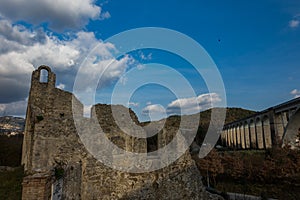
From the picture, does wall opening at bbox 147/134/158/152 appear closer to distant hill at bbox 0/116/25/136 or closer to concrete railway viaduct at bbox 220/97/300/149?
concrete railway viaduct at bbox 220/97/300/149

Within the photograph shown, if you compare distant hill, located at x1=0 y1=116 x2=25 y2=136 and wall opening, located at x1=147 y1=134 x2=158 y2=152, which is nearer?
wall opening, located at x1=147 y1=134 x2=158 y2=152

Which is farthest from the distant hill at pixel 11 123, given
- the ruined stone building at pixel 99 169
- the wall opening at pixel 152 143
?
the wall opening at pixel 152 143

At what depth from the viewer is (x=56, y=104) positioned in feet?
61.2

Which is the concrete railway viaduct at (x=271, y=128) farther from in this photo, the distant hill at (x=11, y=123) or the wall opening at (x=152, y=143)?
the distant hill at (x=11, y=123)

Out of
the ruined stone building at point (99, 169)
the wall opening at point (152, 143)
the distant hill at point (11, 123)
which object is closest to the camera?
the ruined stone building at point (99, 169)

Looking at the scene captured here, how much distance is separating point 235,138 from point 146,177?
62374mm

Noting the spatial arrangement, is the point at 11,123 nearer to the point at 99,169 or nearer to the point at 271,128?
the point at 99,169

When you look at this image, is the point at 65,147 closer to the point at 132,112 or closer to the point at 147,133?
the point at 147,133

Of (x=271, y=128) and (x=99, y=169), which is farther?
(x=271, y=128)

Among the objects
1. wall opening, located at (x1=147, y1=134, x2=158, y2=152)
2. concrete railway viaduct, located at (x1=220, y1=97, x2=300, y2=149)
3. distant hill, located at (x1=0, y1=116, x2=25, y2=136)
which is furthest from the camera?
distant hill, located at (x1=0, y1=116, x2=25, y2=136)

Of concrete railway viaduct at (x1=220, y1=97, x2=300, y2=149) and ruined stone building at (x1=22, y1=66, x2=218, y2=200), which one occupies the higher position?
concrete railway viaduct at (x1=220, y1=97, x2=300, y2=149)

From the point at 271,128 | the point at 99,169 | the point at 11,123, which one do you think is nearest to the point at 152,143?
the point at 99,169

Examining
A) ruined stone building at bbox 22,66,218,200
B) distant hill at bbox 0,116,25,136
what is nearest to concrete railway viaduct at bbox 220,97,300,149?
ruined stone building at bbox 22,66,218,200

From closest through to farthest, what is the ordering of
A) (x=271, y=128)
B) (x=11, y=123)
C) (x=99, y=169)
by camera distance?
(x=99, y=169), (x=271, y=128), (x=11, y=123)
